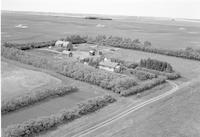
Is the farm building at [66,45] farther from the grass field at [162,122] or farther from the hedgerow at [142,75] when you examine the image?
the grass field at [162,122]

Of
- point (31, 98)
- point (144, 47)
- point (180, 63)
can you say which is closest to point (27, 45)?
point (144, 47)

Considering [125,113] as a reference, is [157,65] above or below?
above

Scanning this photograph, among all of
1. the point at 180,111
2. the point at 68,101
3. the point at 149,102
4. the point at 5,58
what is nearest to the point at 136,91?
the point at 149,102

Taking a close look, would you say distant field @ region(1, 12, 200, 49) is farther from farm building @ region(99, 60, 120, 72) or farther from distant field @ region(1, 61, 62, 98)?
distant field @ region(1, 61, 62, 98)

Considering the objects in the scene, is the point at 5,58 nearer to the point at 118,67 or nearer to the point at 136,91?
the point at 118,67

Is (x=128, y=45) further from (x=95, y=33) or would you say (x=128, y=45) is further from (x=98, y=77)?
(x=95, y=33)

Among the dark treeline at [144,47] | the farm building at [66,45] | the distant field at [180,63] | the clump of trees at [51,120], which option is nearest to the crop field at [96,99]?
the clump of trees at [51,120]

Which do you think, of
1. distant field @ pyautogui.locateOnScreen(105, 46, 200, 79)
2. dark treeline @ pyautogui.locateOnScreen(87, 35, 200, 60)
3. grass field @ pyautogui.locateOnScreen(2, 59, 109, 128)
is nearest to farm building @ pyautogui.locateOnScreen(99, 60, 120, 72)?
grass field @ pyautogui.locateOnScreen(2, 59, 109, 128)
